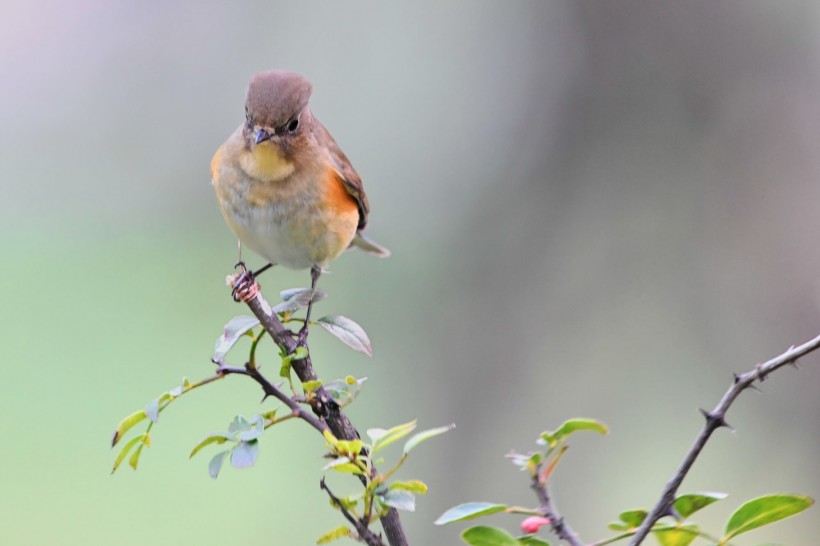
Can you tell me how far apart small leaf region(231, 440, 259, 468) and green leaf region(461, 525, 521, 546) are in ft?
0.79

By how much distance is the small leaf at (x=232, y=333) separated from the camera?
1.22m

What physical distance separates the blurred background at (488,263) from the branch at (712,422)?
8.61 ft

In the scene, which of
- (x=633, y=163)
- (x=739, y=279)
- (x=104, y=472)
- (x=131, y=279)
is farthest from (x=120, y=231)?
(x=739, y=279)

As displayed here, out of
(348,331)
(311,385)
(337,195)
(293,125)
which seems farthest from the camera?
(337,195)

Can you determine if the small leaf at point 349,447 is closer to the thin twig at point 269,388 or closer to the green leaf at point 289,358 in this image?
the thin twig at point 269,388

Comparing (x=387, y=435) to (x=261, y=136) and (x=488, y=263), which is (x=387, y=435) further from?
(x=488, y=263)

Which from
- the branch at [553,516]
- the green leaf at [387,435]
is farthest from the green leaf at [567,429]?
the green leaf at [387,435]

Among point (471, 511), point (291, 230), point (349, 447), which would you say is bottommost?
point (471, 511)

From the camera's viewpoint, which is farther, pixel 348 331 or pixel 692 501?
pixel 348 331

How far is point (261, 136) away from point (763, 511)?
1.67 metres

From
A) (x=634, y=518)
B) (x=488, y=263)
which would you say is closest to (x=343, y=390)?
(x=634, y=518)

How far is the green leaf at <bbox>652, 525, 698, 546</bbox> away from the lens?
968 mm

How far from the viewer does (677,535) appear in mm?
987

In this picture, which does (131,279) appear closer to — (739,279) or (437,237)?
(437,237)
